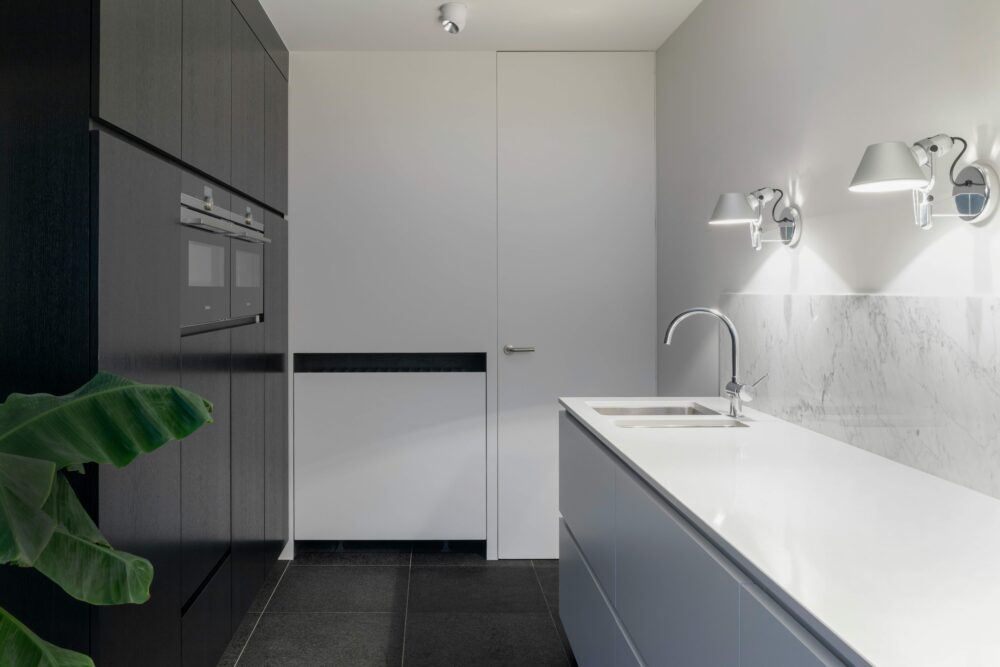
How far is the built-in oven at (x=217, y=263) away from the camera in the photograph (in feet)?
Answer: 7.35

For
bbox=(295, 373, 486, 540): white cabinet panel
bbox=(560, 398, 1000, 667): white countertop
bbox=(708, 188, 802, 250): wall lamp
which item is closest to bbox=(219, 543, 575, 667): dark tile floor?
bbox=(295, 373, 486, 540): white cabinet panel

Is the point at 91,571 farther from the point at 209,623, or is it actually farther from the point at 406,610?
the point at 406,610

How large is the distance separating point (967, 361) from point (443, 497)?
267cm

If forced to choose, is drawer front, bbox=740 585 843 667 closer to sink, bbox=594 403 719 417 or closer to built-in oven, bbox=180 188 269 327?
sink, bbox=594 403 719 417

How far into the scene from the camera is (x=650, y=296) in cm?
380

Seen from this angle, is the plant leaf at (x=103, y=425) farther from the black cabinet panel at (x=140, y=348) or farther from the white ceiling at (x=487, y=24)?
the white ceiling at (x=487, y=24)

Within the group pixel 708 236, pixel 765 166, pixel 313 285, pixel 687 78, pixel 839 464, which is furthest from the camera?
pixel 313 285

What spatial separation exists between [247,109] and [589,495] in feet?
6.32

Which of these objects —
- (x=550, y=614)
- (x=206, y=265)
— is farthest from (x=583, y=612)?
(x=206, y=265)

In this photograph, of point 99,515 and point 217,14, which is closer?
point 99,515

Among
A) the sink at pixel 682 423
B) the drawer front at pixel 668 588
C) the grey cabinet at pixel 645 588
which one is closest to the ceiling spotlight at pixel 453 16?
the grey cabinet at pixel 645 588

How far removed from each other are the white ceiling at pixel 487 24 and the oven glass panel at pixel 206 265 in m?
1.25

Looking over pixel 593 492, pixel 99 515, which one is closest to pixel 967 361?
pixel 593 492

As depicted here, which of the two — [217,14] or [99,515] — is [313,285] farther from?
[99,515]
